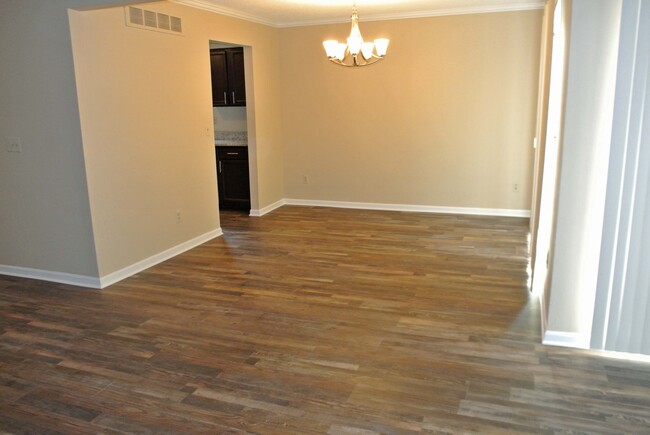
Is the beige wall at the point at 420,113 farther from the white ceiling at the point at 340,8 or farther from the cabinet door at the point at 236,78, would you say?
the cabinet door at the point at 236,78

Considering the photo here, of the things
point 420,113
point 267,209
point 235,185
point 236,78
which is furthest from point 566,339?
point 236,78

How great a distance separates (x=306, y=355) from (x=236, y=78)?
4802 millimetres

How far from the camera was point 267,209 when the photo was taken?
738 centimetres

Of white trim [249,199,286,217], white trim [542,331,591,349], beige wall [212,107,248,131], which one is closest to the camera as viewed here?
white trim [542,331,591,349]

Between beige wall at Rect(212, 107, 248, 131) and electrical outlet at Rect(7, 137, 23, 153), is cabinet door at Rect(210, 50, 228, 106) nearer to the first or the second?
beige wall at Rect(212, 107, 248, 131)

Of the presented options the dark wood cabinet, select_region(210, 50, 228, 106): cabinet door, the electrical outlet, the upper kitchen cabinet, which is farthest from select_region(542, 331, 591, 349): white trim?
select_region(210, 50, 228, 106): cabinet door

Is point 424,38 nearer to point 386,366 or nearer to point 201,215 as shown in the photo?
point 201,215

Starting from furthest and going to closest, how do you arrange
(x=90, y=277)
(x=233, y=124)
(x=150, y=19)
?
1. (x=233, y=124)
2. (x=150, y=19)
3. (x=90, y=277)

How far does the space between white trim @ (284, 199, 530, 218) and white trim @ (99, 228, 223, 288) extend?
195cm

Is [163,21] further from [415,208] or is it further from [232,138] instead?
[415,208]

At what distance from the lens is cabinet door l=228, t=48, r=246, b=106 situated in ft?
22.6

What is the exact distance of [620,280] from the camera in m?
2.98

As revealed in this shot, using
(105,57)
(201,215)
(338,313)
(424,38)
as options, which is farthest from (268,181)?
(338,313)

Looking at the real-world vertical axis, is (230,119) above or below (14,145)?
above
